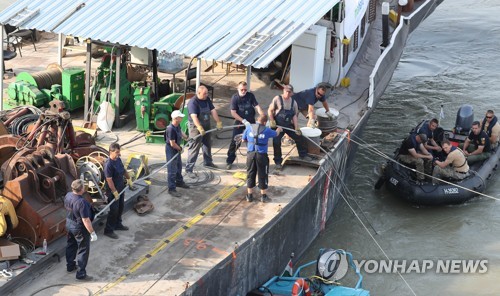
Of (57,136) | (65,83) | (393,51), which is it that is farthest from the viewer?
(393,51)

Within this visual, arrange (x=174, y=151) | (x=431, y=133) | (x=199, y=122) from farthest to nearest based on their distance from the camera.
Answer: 1. (x=431, y=133)
2. (x=199, y=122)
3. (x=174, y=151)

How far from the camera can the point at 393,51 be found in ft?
68.1

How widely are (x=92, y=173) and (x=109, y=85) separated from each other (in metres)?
3.85

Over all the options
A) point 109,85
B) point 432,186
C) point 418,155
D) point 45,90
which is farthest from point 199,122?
point 432,186

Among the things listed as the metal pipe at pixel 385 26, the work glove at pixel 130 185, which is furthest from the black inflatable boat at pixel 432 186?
the work glove at pixel 130 185

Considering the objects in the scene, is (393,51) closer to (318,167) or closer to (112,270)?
(318,167)

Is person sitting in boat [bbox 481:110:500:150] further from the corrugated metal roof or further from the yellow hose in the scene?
the yellow hose

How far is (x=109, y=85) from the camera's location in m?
16.7

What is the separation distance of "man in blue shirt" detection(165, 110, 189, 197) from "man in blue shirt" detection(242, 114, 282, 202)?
3.56ft

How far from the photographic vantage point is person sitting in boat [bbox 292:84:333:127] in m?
16.0

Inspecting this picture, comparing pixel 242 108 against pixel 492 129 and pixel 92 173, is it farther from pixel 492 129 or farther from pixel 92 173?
pixel 492 129

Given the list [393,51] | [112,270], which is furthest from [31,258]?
[393,51]

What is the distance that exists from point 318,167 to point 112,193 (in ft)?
14.2

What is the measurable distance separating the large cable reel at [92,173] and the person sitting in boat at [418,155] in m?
Answer: 6.71
